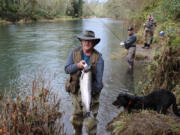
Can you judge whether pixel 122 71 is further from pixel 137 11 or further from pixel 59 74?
pixel 137 11

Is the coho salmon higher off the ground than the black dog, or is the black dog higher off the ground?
the coho salmon

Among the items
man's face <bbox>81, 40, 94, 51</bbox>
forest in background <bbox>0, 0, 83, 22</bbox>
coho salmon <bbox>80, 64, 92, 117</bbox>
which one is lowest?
coho salmon <bbox>80, 64, 92, 117</bbox>

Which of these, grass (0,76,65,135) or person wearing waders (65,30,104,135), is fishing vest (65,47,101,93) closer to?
person wearing waders (65,30,104,135)

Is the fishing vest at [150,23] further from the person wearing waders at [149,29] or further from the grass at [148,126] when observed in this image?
the grass at [148,126]

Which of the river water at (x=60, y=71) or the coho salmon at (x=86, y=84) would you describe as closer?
the coho salmon at (x=86, y=84)

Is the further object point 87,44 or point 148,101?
point 148,101

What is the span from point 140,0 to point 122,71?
48.9ft

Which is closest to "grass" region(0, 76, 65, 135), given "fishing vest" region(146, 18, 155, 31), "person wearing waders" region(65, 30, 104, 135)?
"person wearing waders" region(65, 30, 104, 135)

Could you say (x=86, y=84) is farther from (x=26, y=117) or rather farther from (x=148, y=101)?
(x=148, y=101)

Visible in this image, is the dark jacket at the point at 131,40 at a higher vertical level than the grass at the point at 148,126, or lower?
higher

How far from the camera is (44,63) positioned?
36.4 feet

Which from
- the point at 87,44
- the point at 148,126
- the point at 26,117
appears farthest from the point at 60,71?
the point at 148,126

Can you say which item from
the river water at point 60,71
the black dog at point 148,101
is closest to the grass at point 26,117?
the river water at point 60,71

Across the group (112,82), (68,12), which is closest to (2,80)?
(112,82)
